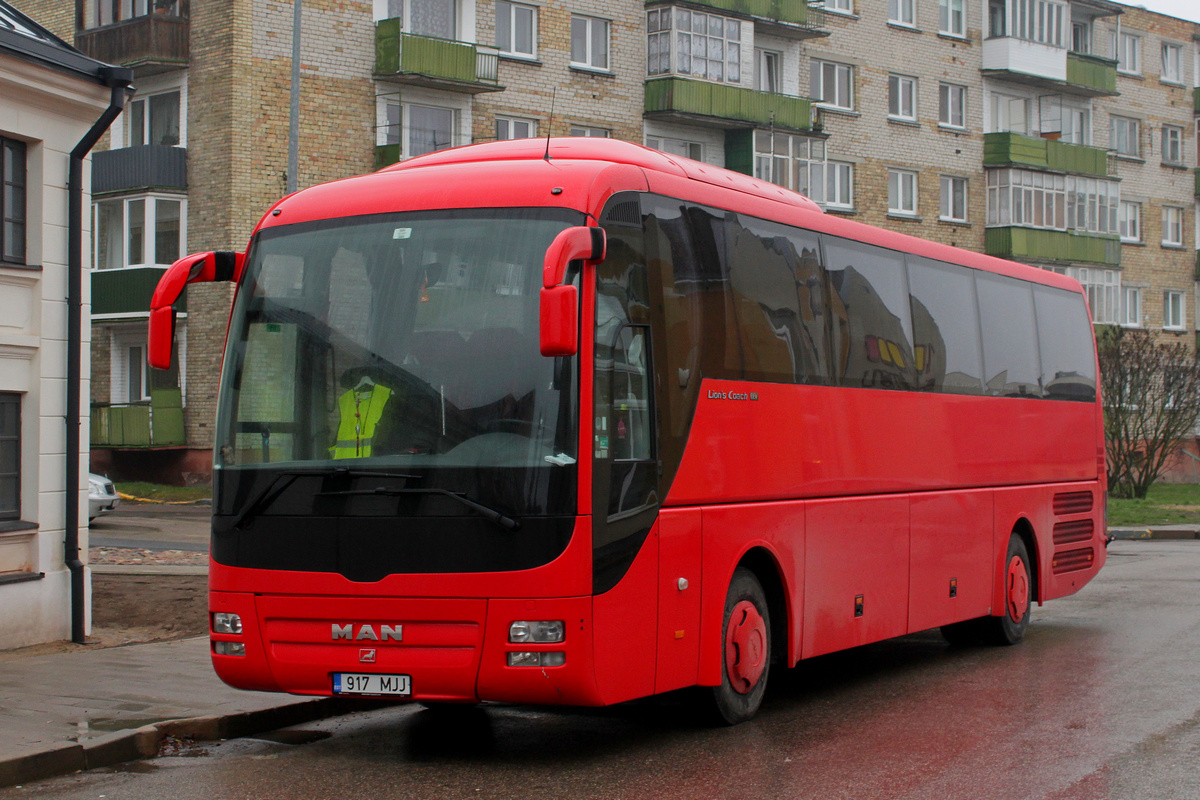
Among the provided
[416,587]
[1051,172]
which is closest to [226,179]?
[416,587]

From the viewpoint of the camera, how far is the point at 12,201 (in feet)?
39.4

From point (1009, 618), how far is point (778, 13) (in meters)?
32.7

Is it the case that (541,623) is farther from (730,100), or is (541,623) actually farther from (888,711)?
(730,100)

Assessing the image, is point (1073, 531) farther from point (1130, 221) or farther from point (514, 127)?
point (1130, 221)

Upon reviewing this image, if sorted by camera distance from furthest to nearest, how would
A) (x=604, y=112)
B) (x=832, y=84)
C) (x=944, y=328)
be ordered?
1. (x=832, y=84)
2. (x=604, y=112)
3. (x=944, y=328)

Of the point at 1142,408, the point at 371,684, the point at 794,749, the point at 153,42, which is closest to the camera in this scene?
the point at 371,684

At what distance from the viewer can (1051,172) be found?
52.4 metres

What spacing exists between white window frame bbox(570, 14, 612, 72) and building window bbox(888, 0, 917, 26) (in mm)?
12501

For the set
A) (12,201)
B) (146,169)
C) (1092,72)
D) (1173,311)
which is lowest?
(12,201)

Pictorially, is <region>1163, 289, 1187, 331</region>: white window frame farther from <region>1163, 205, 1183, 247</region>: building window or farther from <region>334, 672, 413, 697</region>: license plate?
<region>334, 672, 413, 697</region>: license plate

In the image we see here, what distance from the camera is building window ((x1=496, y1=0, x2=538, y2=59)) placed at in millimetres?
37500

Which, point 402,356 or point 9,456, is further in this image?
point 9,456

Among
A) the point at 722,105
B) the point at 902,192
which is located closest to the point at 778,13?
the point at 722,105

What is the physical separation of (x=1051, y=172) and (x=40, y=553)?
152 feet
